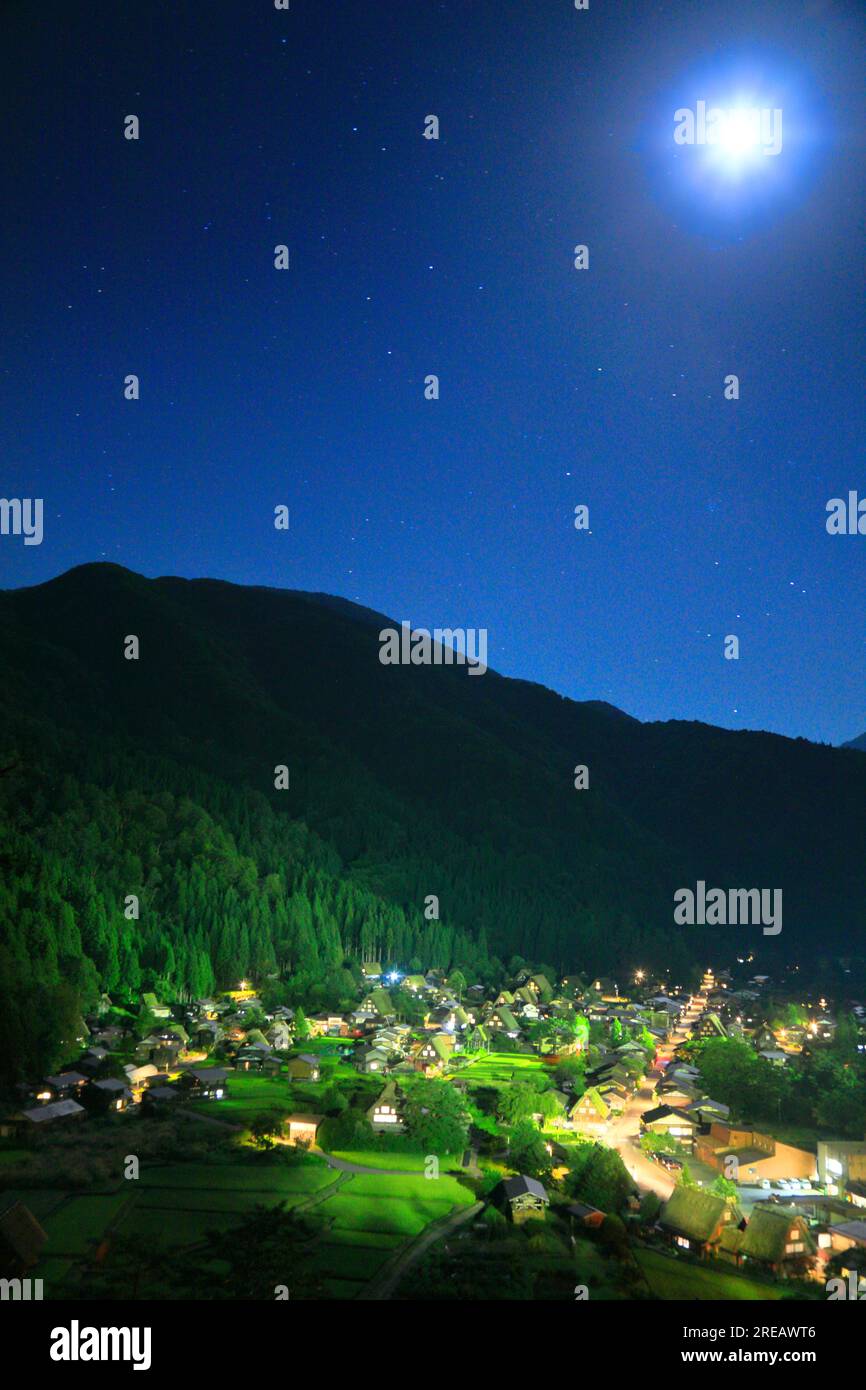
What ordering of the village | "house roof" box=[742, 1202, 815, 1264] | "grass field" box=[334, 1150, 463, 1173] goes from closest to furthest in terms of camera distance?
the village
"house roof" box=[742, 1202, 815, 1264]
"grass field" box=[334, 1150, 463, 1173]

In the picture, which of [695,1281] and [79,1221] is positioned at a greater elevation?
[79,1221]

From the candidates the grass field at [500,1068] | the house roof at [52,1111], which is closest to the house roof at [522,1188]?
the grass field at [500,1068]

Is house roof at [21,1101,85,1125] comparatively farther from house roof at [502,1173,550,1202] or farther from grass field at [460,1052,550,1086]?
grass field at [460,1052,550,1086]

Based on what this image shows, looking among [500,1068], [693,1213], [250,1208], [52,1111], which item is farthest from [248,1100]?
[693,1213]

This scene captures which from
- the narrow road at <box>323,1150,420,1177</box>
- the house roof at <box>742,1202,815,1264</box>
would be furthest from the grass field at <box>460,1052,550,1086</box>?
the house roof at <box>742,1202,815,1264</box>

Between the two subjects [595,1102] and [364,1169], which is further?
[595,1102]

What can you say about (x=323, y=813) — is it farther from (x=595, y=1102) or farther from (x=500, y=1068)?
(x=595, y=1102)

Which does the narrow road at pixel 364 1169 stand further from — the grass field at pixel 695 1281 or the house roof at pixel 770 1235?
the house roof at pixel 770 1235
